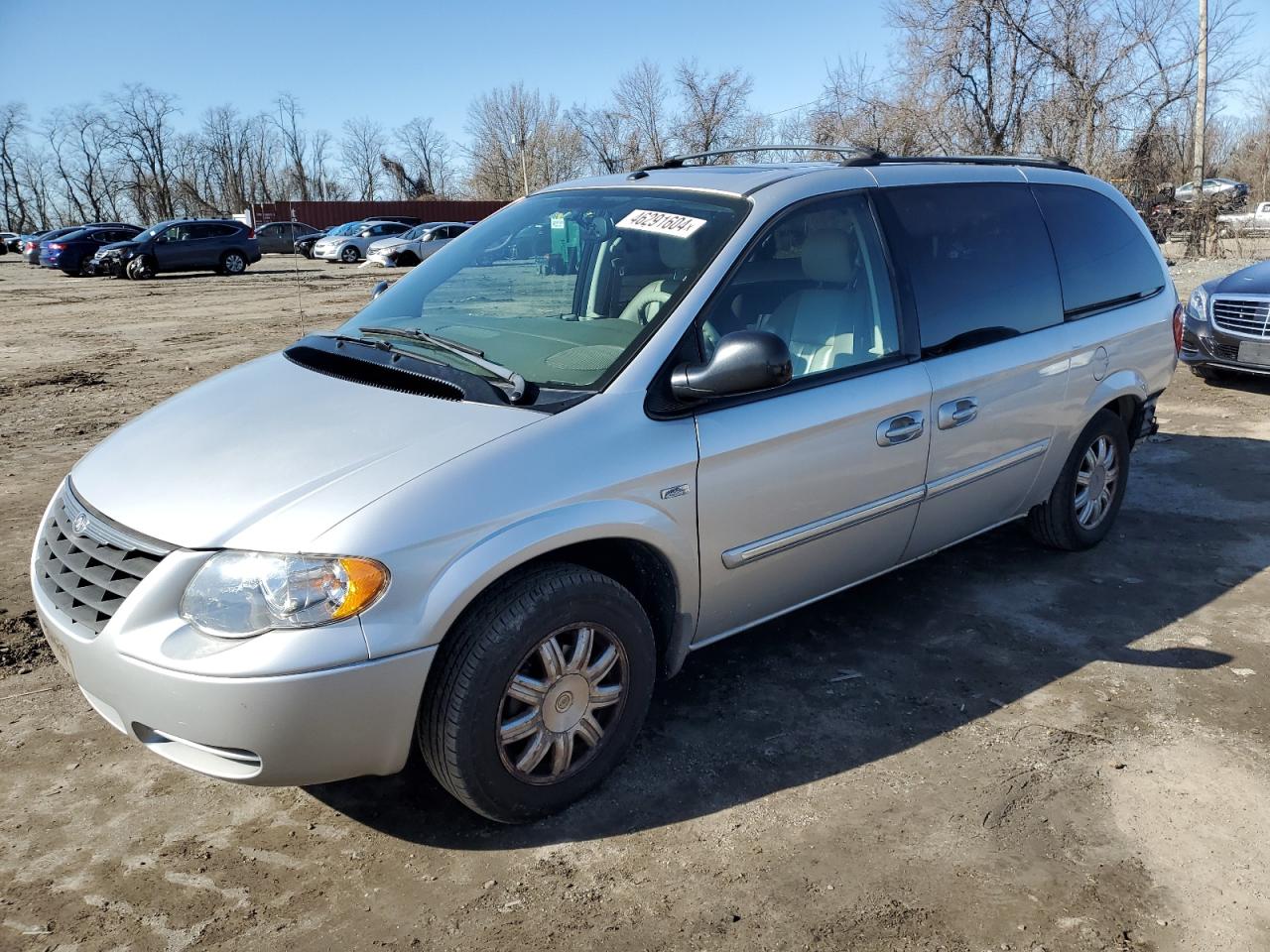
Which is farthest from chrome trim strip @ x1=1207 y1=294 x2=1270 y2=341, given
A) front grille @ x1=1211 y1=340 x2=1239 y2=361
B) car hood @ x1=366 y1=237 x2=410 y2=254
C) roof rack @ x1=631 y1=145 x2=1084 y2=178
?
car hood @ x1=366 y1=237 x2=410 y2=254

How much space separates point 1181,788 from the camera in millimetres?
3137

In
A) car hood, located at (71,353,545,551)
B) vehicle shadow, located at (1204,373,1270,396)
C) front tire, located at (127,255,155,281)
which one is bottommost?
vehicle shadow, located at (1204,373,1270,396)

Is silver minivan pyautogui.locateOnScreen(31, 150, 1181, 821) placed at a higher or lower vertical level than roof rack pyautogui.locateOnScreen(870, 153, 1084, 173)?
lower

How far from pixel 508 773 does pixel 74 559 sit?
4.43 feet

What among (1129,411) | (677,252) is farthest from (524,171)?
(677,252)

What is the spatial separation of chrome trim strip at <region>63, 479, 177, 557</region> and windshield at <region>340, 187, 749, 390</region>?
104 centimetres

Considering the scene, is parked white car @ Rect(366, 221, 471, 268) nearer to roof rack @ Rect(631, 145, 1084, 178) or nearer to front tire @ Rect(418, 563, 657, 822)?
roof rack @ Rect(631, 145, 1084, 178)

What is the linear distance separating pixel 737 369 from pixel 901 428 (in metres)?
0.95

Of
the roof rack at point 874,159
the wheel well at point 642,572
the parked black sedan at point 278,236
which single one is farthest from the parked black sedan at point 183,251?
the wheel well at point 642,572

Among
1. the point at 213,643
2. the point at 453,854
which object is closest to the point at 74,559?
the point at 213,643

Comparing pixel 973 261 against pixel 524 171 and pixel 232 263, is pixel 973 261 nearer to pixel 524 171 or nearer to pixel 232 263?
pixel 232 263

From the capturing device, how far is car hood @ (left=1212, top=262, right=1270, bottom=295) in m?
8.57

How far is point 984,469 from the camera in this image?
4.12m

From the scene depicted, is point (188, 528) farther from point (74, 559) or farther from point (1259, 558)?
point (1259, 558)
